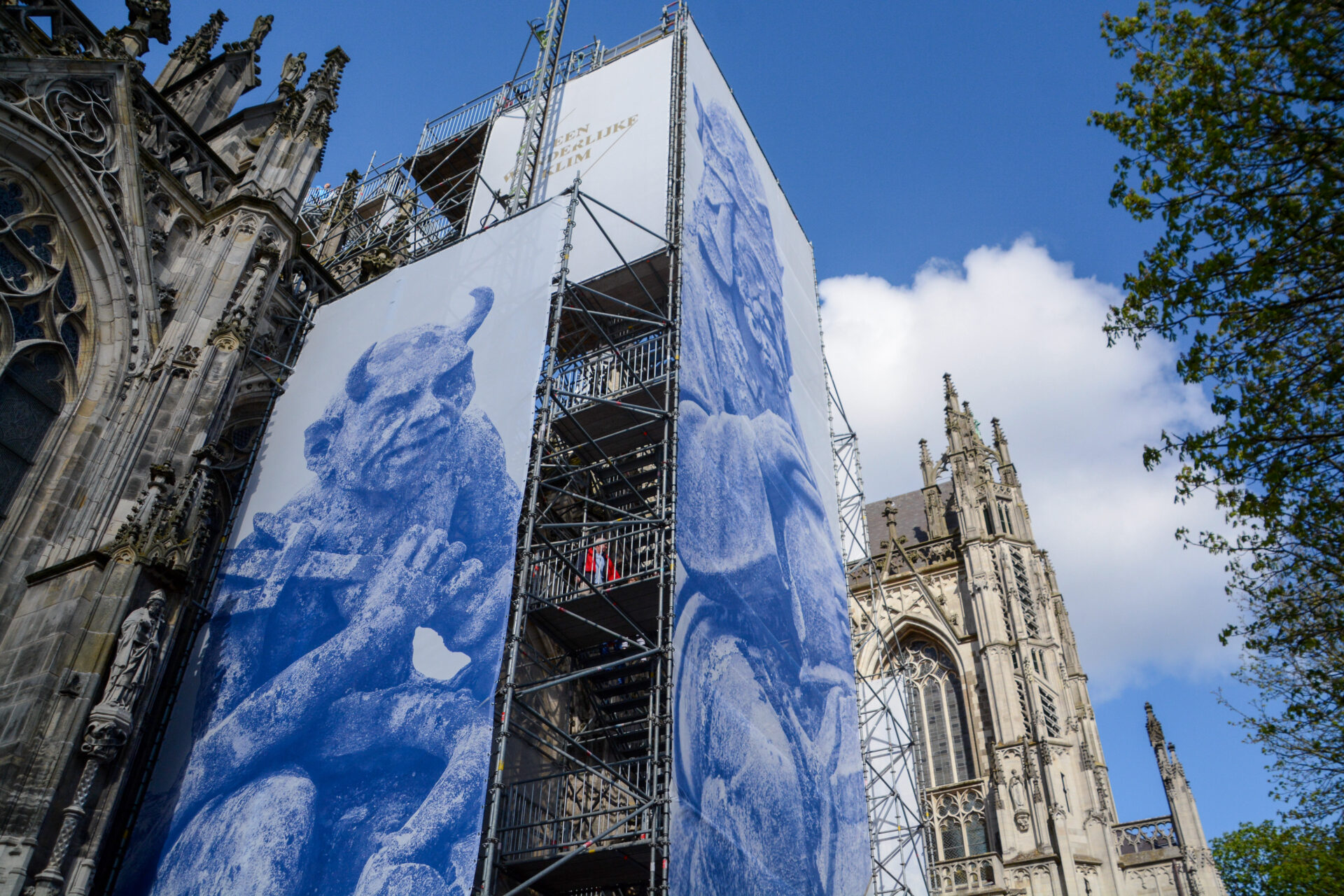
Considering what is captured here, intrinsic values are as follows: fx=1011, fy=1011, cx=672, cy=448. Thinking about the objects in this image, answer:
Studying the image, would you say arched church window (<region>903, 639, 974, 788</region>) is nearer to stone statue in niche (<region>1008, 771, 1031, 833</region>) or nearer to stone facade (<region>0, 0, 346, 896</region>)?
stone statue in niche (<region>1008, 771, 1031, 833</region>)

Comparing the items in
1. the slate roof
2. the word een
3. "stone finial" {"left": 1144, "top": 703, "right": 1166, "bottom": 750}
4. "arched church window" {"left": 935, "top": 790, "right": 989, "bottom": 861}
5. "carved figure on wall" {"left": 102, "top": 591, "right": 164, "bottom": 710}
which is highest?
the slate roof

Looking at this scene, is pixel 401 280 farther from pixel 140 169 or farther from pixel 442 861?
pixel 442 861

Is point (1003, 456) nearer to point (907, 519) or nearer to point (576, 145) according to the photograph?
point (907, 519)

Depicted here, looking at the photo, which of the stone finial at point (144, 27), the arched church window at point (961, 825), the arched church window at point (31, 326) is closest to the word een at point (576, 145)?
the stone finial at point (144, 27)

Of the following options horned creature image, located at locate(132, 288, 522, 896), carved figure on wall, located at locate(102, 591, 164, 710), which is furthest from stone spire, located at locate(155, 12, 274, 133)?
carved figure on wall, located at locate(102, 591, 164, 710)

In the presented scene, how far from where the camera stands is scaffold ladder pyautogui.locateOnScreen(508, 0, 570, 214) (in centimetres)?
1705

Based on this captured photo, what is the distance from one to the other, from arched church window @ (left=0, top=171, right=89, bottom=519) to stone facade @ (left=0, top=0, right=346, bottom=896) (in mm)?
23

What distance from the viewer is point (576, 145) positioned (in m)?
18.0

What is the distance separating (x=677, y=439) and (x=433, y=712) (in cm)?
422

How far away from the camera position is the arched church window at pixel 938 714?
2241 cm

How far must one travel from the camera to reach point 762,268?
17859 millimetres

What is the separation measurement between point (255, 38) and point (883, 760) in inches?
714

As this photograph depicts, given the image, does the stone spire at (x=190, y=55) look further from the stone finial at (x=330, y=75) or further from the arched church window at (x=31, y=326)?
the arched church window at (x=31, y=326)

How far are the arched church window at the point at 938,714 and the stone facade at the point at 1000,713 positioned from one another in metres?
0.03
